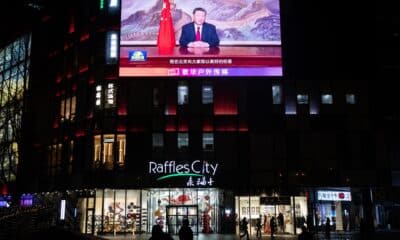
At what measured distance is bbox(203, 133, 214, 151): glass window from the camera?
4825cm

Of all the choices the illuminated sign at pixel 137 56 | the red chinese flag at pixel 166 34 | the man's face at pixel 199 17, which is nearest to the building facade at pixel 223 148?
the illuminated sign at pixel 137 56

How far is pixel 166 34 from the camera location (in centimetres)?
4931

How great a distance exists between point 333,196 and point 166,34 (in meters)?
21.3

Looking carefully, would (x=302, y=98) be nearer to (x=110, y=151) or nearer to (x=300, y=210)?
(x=300, y=210)

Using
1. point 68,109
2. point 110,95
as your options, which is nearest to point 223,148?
point 110,95

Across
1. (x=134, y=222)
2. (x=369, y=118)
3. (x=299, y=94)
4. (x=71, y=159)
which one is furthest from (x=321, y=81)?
(x=71, y=159)

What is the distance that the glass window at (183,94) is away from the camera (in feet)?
161

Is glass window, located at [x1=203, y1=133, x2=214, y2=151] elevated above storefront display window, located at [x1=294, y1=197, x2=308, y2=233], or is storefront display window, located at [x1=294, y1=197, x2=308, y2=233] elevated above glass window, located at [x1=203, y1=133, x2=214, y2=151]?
glass window, located at [x1=203, y1=133, x2=214, y2=151]

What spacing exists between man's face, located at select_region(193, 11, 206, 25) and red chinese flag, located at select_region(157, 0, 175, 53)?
2.26m

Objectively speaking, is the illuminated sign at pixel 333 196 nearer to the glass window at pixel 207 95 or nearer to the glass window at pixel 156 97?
the glass window at pixel 207 95

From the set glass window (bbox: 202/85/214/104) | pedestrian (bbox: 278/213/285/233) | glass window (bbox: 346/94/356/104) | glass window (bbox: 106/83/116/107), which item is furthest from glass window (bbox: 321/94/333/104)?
glass window (bbox: 106/83/116/107)

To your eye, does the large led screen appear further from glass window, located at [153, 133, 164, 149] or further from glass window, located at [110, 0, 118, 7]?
glass window, located at [153, 133, 164, 149]

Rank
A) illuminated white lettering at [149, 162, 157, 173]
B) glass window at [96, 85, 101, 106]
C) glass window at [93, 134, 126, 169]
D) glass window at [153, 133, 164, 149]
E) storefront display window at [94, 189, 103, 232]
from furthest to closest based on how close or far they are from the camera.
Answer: glass window at [96, 85, 101, 106] < glass window at [153, 133, 164, 149] < glass window at [93, 134, 126, 169] < storefront display window at [94, 189, 103, 232] < illuminated white lettering at [149, 162, 157, 173]

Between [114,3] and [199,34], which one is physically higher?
[114,3]
